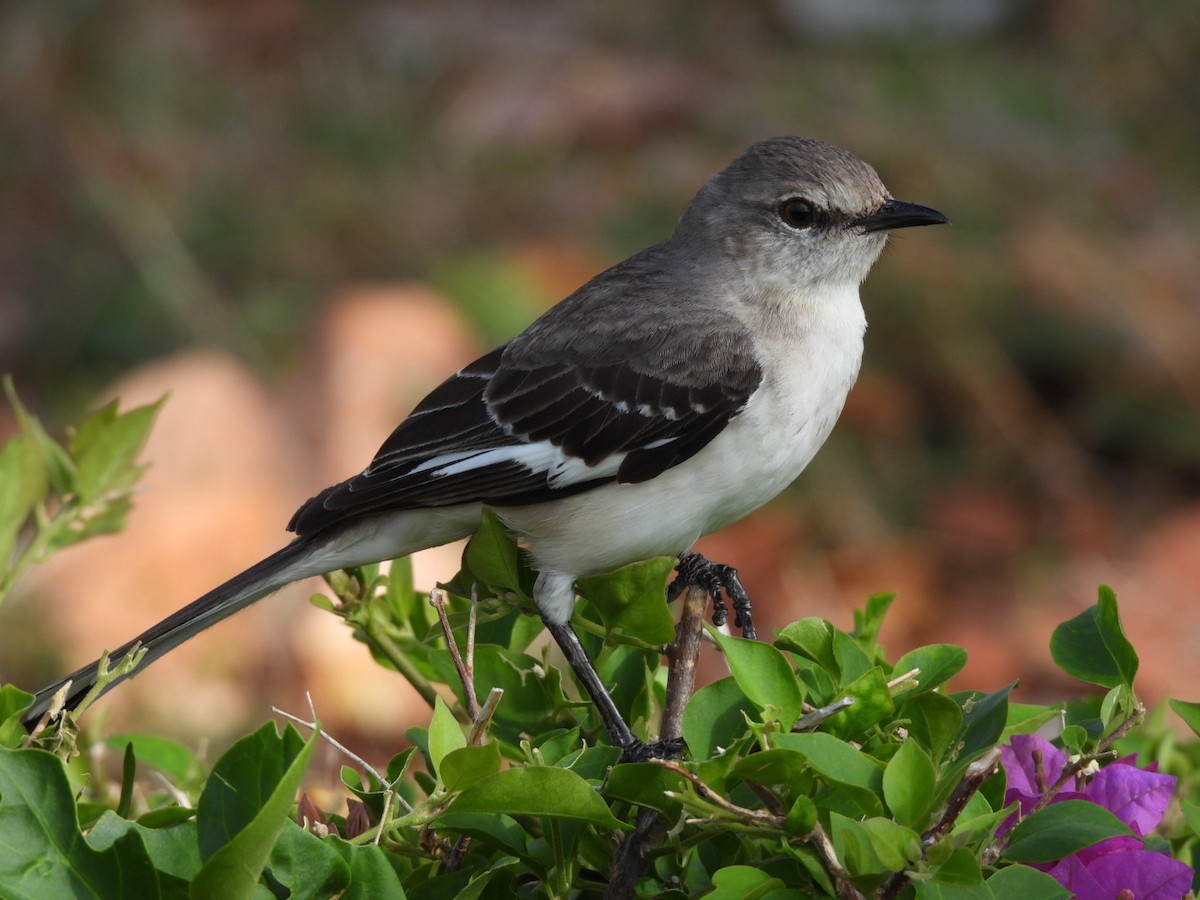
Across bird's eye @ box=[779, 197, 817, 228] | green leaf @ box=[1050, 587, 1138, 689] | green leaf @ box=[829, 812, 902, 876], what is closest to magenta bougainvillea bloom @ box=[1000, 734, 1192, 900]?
green leaf @ box=[1050, 587, 1138, 689]

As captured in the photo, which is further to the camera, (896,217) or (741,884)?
(896,217)

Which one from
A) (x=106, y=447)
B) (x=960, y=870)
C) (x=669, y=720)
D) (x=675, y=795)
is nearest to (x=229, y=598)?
(x=106, y=447)

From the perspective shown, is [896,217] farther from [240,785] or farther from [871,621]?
[240,785]

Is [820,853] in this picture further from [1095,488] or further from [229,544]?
[1095,488]

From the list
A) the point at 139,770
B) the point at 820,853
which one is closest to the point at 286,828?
the point at 820,853

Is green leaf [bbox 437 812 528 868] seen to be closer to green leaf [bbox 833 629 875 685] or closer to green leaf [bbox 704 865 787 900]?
Answer: green leaf [bbox 704 865 787 900]
